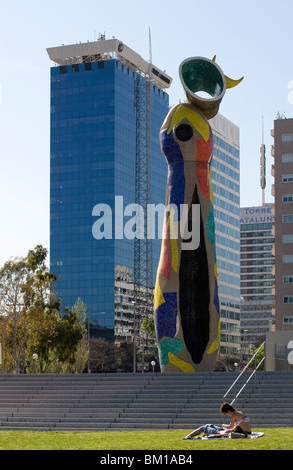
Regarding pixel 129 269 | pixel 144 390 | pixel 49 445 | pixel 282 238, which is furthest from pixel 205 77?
pixel 129 269

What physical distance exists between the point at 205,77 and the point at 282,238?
1422 inches

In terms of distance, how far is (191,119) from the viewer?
107 feet

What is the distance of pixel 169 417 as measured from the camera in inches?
931

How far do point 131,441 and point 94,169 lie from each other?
327 ft

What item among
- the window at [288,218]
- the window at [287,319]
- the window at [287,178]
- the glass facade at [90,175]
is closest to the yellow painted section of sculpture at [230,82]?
the window at [288,218]

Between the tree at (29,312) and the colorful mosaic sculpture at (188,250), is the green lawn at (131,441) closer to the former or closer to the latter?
the colorful mosaic sculpture at (188,250)

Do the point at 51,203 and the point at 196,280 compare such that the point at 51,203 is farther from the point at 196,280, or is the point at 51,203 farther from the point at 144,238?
the point at 196,280

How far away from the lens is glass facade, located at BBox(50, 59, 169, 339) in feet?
373

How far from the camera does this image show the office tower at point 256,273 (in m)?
156

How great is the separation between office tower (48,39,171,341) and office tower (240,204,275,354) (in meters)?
41.1

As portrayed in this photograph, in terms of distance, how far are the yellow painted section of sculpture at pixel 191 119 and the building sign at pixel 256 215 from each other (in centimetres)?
13230

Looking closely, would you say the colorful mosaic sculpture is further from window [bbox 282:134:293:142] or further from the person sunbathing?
window [bbox 282:134:293:142]

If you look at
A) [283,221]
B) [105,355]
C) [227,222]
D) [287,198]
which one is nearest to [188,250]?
[283,221]

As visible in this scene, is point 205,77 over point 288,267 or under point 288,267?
over
